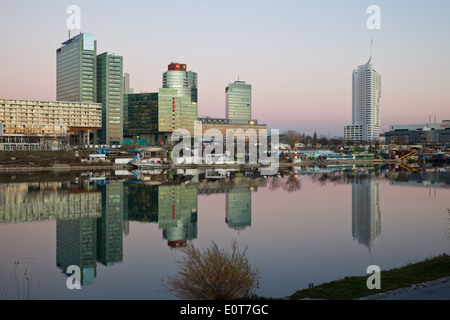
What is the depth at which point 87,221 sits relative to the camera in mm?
21266

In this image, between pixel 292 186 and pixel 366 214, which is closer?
pixel 366 214

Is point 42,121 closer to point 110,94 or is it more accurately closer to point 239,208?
point 110,94

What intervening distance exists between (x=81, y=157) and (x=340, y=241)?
5952cm

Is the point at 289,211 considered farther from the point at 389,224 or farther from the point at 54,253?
the point at 54,253

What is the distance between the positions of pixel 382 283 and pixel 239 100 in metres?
177

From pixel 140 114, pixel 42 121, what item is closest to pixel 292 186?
pixel 42 121

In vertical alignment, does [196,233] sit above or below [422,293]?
below

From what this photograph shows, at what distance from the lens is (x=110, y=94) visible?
395ft

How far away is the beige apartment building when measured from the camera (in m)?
86.1

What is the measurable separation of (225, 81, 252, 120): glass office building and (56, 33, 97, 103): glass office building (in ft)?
241

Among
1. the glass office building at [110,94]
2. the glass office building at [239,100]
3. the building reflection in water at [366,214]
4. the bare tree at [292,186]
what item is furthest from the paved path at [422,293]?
the glass office building at [239,100]

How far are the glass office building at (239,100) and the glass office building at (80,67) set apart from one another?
7354 centimetres

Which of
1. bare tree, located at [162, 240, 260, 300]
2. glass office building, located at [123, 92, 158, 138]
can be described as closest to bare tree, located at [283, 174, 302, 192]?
bare tree, located at [162, 240, 260, 300]

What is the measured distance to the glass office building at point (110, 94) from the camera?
119 m
